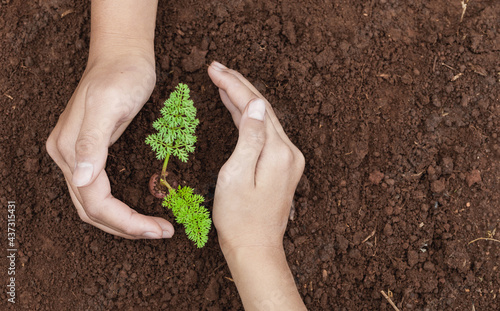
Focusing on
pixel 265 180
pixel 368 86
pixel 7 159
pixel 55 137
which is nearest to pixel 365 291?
pixel 265 180

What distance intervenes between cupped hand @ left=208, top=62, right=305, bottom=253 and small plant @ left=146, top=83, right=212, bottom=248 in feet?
0.64

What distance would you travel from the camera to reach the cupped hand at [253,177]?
272cm

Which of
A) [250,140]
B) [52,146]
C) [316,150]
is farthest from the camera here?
[316,150]

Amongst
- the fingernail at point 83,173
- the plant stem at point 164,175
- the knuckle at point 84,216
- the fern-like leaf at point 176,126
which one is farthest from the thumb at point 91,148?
the knuckle at point 84,216

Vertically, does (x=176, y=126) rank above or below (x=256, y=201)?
above

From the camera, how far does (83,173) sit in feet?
8.05

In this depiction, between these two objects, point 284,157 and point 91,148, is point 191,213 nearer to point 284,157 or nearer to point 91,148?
point 284,157

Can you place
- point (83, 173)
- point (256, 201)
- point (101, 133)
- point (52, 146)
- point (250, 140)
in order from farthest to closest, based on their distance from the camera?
point (52, 146) < point (256, 201) < point (250, 140) < point (101, 133) < point (83, 173)

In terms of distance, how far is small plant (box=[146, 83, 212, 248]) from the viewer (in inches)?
117

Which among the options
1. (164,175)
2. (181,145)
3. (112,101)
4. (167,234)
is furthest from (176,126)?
(167,234)

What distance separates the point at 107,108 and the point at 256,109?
0.87 m

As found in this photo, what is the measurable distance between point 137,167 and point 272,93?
1129mm

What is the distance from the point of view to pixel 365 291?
10.8 ft

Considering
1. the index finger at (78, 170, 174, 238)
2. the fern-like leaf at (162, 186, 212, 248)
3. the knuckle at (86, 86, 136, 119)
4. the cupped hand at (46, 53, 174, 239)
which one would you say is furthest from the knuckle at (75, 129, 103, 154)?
the fern-like leaf at (162, 186, 212, 248)
